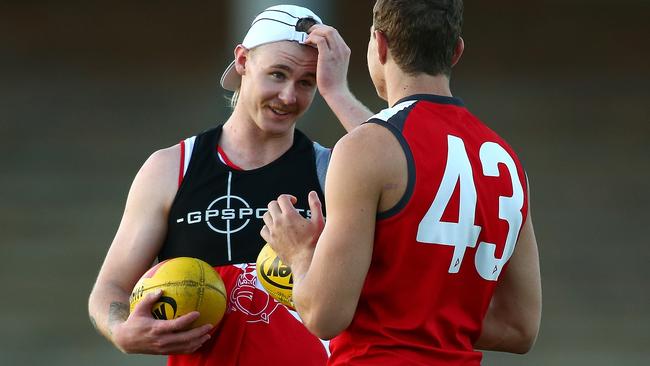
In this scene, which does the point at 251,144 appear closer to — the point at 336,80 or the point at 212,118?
the point at 336,80

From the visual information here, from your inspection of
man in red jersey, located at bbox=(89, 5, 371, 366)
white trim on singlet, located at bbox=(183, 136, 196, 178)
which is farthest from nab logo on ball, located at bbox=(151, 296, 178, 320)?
white trim on singlet, located at bbox=(183, 136, 196, 178)

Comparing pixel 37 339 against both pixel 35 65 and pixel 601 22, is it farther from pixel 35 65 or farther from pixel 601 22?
pixel 601 22

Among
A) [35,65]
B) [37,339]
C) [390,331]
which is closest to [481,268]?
[390,331]

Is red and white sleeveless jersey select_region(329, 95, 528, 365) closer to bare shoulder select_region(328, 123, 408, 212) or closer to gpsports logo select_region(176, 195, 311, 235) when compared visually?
bare shoulder select_region(328, 123, 408, 212)

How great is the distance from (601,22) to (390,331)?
838cm

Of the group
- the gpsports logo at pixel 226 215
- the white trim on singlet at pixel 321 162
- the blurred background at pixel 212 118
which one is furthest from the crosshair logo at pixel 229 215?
the blurred background at pixel 212 118

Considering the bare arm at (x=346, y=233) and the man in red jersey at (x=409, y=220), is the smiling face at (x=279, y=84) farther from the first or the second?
the bare arm at (x=346, y=233)

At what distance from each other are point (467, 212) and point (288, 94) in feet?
3.63

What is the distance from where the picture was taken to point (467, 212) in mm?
2416

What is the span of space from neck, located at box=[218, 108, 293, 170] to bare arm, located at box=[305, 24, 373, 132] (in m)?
0.40

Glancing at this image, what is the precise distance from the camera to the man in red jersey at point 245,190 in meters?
3.22

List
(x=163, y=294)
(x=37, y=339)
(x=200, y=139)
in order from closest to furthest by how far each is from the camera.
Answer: (x=163, y=294)
(x=200, y=139)
(x=37, y=339)

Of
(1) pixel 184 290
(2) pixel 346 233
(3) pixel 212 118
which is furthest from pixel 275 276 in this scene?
(3) pixel 212 118

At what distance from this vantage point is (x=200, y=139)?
349cm
